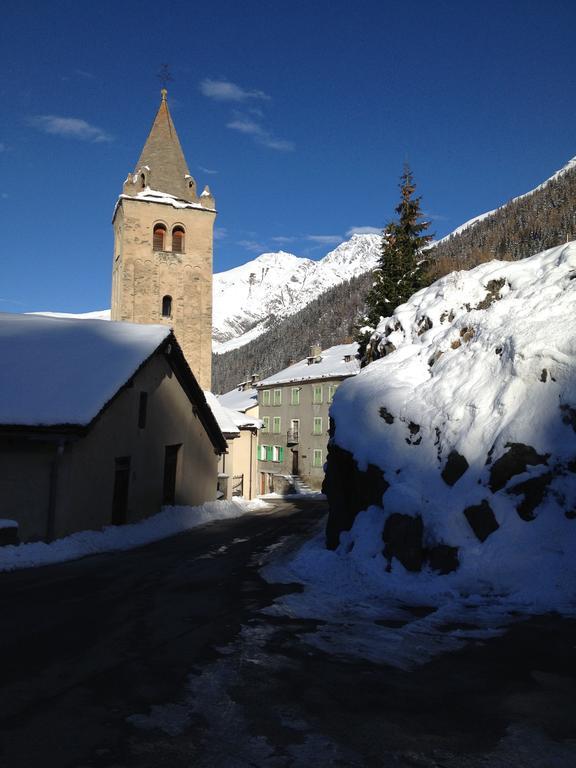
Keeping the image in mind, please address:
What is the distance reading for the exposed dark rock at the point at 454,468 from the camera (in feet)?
30.1

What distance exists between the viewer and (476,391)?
10.1m

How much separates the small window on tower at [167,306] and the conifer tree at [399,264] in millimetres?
12274

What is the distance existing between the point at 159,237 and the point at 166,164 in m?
5.48

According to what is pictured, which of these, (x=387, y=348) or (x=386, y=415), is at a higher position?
(x=387, y=348)

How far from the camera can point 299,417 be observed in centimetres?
5288

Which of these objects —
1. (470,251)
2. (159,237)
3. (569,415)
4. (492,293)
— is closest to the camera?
(569,415)

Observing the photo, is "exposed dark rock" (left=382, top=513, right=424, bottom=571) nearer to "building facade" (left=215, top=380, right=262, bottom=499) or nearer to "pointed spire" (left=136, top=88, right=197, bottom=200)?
"building facade" (left=215, top=380, right=262, bottom=499)

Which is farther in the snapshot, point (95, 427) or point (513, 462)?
point (95, 427)

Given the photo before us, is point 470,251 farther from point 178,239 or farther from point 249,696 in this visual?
point 249,696

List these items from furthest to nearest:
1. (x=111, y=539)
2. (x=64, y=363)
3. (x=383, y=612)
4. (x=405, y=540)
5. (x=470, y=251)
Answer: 1. (x=470, y=251)
2. (x=64, y=363)
3. (x=111, y=539)
4. (x=405, y=540)
5. (x=383, y=612)

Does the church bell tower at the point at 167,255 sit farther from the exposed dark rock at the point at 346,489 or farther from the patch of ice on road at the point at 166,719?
the patch of ice on road at the point at 166,719

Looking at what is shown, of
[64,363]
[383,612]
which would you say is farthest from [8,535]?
A: [383,612]

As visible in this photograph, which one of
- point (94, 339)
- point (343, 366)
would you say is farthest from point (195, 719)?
point (343, 366)

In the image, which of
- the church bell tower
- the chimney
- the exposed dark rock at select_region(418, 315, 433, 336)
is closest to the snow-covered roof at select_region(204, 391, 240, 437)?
the church bell tower
